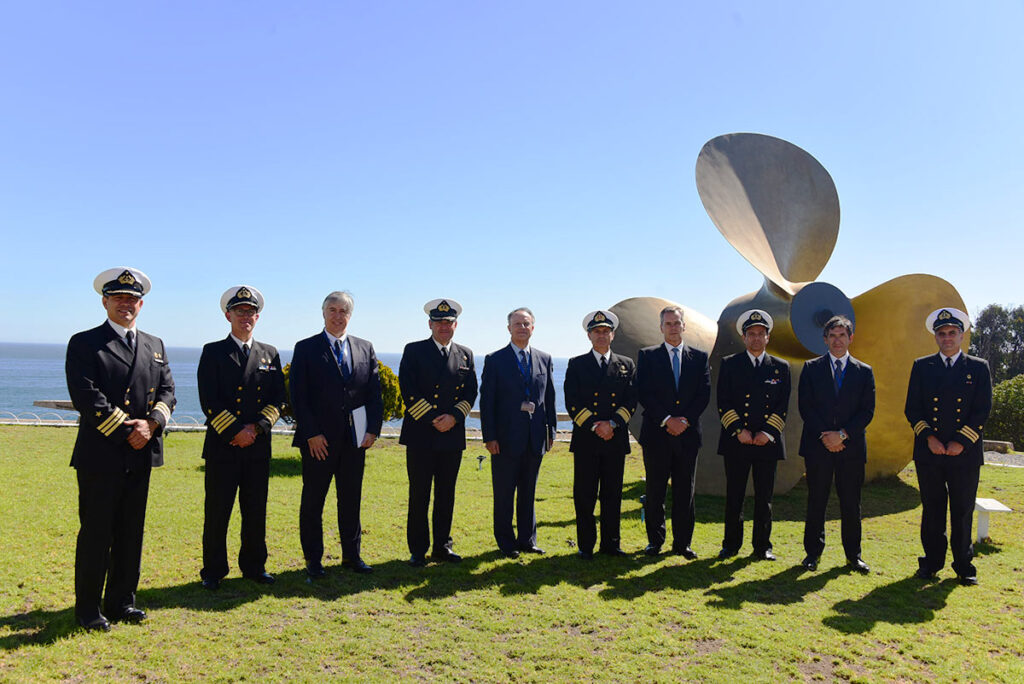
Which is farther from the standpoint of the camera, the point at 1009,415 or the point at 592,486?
the point at 1009,415

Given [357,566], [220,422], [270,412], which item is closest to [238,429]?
[220,422]

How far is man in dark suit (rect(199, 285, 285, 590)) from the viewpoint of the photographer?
13.5ft

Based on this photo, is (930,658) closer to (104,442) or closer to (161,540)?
(104,442)

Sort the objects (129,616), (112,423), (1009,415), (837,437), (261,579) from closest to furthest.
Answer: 1. (112,423)
2. (129,616)
3. (261,579)
4. (837,437)
5. (1009,415)

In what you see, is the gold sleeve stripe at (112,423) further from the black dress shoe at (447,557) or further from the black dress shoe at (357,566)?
the black dress shoe at (447,557)

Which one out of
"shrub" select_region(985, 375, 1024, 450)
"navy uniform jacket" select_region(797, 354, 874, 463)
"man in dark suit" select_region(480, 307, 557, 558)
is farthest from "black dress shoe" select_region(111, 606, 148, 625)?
"shrub" select_region(985, 375, 1024, 450)

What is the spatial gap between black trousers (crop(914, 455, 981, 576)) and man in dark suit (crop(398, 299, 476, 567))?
3.40 meters

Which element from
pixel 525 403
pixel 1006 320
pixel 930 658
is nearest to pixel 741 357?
pixel 525 403

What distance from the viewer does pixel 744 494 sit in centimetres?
521

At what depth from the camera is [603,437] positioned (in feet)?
16.4

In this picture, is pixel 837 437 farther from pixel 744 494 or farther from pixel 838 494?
pixel 744 494

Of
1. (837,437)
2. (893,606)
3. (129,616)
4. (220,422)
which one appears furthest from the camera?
(837,437)

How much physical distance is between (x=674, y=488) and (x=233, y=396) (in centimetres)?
330

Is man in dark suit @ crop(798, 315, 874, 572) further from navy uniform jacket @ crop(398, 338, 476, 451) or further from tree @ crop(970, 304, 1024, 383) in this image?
tree @ crop(970, 304, 1024, 383)
